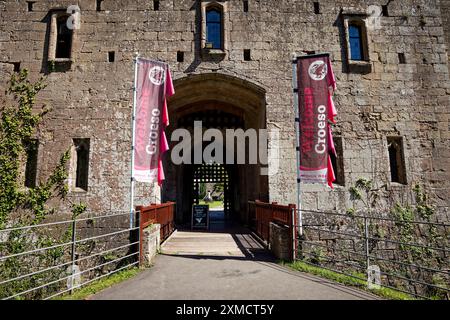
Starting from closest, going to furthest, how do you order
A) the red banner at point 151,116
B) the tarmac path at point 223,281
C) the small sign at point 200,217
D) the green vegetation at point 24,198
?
the tarmac path at point 223,281 < the red banner at point 151,116 < the green vegetation at point 24,198 < the small sign at point 200,217

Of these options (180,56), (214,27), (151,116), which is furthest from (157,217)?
(214,27)

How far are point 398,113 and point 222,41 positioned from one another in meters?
6.37

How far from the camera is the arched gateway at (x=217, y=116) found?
9.20 meters

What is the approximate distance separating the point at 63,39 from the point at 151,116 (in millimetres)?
5109

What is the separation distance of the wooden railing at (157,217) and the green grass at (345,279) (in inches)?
123

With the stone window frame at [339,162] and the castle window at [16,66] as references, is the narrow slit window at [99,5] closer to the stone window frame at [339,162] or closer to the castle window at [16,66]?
the castle window at [16,66]

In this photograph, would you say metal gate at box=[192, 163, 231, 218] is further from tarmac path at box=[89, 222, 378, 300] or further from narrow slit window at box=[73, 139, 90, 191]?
tarmac path at box=[89, 222, 378, 300]

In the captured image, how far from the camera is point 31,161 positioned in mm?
8602

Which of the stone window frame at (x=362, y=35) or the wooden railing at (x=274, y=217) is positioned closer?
the wooden railing at (x=274, y=217)

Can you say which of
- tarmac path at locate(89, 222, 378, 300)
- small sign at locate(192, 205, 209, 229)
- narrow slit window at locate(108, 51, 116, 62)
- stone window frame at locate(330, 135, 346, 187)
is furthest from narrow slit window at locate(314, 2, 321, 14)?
tarmac path at locate(89, 222, 378, 300)

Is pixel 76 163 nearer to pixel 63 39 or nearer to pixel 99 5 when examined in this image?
pixel 63 39

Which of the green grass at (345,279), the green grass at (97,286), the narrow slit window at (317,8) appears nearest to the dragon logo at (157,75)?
the green grass at (97,286)

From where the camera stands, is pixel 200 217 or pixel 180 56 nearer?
pixel 180 56

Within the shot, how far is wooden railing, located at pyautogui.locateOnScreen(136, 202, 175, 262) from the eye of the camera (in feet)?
18.7
